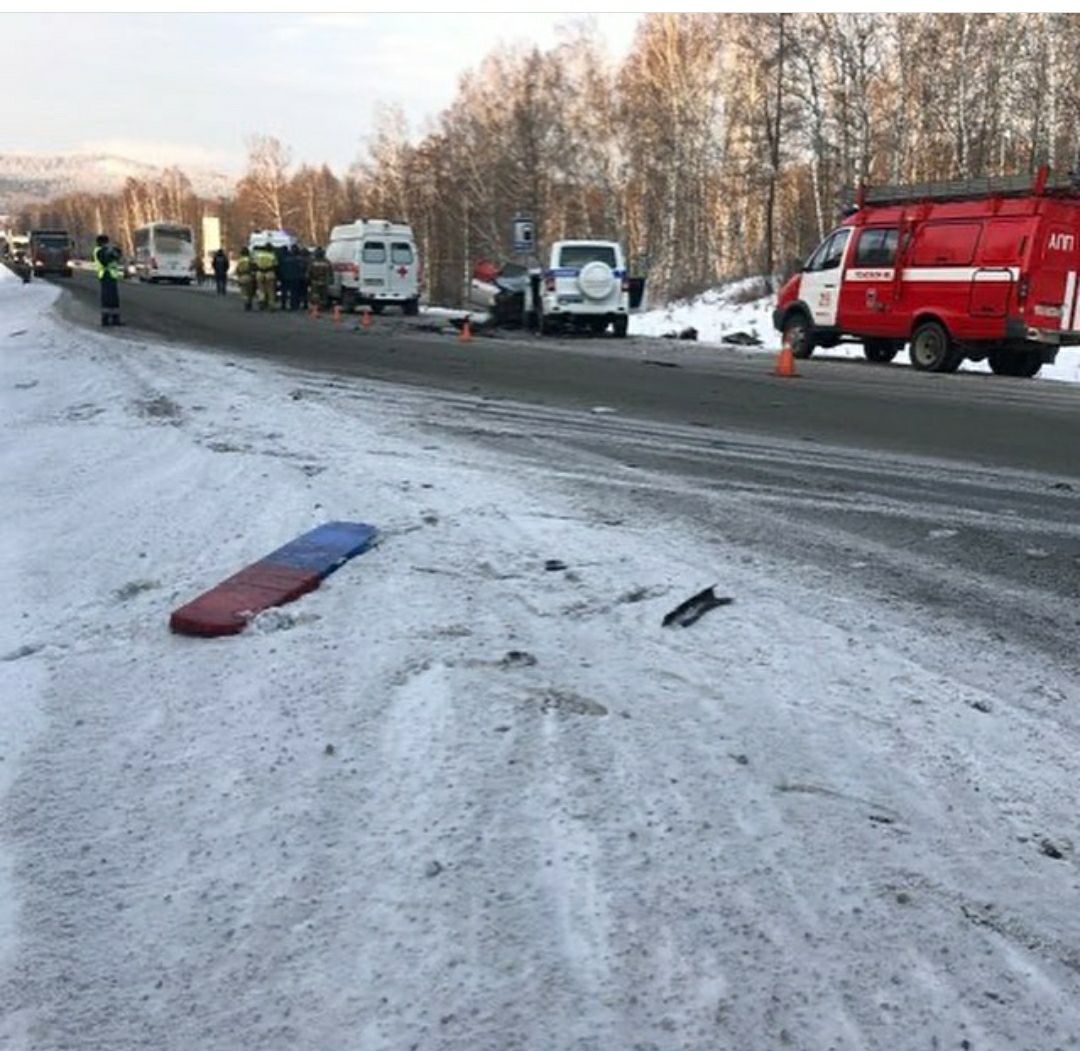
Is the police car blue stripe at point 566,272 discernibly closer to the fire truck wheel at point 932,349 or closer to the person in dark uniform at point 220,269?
the fire truck wheel at point 932,349

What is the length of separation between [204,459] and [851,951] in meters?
5.71

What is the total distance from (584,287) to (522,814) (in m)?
21.2

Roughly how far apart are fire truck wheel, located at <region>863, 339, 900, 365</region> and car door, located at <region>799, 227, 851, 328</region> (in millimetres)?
892

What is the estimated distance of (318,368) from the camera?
46.2 ft

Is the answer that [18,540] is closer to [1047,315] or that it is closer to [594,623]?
[594,623]

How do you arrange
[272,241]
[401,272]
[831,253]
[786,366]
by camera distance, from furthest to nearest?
[272,241]
[401,272]
[831,253]
[786,366]

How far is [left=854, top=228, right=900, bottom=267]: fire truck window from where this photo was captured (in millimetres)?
17188

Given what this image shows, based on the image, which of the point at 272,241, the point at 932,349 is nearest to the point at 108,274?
the point at 932,349

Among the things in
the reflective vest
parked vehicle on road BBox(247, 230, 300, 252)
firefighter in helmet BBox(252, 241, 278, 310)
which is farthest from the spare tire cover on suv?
parked vehicle on road BBox(247, 230, 300, 252)

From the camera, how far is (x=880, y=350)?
19016 millimetres

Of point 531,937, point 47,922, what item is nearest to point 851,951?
point 531,937

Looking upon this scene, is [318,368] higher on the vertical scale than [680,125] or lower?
lower

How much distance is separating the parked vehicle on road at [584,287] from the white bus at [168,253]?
1615 inches

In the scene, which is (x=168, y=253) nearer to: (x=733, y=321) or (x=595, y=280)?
(x=733, y=321)
